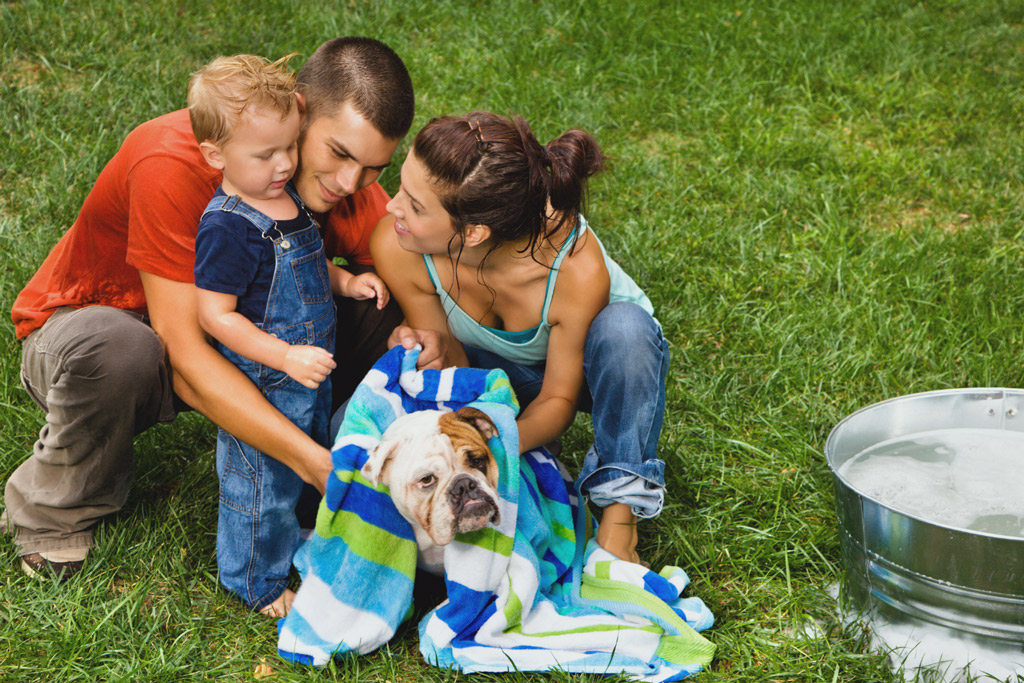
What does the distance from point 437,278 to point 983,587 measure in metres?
1.51

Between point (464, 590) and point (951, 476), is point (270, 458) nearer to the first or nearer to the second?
point (464, 590)

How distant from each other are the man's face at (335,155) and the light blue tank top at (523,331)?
311 millimetres

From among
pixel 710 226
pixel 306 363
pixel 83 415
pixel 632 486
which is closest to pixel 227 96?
pixel 306 363

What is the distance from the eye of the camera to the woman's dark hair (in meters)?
2.14

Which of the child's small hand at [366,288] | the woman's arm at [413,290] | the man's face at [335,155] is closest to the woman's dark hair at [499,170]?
the man's face at [335,155]

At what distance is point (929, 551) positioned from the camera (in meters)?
1.90

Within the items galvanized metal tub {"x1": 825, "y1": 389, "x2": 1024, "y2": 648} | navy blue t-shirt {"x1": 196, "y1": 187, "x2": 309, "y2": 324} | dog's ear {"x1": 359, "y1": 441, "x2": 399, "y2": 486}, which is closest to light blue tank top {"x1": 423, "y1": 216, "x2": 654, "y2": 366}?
navy blue t-shirt {"x1": 196, "y1": 187, "x2": 309, "y2": 324}

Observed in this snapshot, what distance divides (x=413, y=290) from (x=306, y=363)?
517 millimetres

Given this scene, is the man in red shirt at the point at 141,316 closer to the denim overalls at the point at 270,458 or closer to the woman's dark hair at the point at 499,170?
the denim overalls at the point at 270,458

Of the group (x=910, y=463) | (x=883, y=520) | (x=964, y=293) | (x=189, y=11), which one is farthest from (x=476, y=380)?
(x=189, y=11)

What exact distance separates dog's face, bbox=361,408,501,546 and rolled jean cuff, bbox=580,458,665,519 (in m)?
0.48

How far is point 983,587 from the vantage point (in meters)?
1.89

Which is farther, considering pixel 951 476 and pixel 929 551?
pixel 951 476

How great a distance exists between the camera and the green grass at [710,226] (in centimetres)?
231
